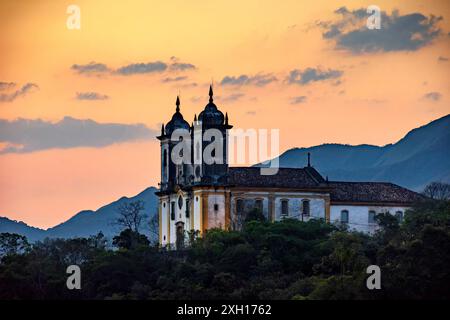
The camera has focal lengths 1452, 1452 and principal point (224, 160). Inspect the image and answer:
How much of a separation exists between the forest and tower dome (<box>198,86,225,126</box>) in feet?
20.1

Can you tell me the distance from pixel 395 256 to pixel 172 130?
78.8 feet

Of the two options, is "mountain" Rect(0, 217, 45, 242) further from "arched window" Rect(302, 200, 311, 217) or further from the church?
"arched window" Rect(302, 200, 311, 217)

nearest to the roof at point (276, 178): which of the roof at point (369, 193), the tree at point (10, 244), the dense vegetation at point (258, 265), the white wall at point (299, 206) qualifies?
the white wall at point (299, 206)

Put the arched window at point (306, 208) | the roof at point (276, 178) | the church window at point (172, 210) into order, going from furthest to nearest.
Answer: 1. the church window at point (172, 210)
2. the arched window at point (306, 208)
3. the roof at point (276, 178)

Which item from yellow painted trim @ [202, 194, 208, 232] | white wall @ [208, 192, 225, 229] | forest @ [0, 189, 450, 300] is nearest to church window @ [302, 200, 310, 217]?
forest @ [0, 189, 450, 300]

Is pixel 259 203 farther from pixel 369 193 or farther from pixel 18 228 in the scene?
pixel 18 228

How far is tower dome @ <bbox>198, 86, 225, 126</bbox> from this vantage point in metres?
86.2

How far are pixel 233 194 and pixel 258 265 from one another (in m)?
11.6

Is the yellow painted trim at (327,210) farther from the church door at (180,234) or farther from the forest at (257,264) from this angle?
the church door at (180,234)

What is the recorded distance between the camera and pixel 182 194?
88.7m

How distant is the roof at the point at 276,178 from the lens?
86.8 meters

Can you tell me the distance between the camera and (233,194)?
86188 millimetres

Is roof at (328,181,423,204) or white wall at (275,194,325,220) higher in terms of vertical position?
roof at (328,181,423,204)
